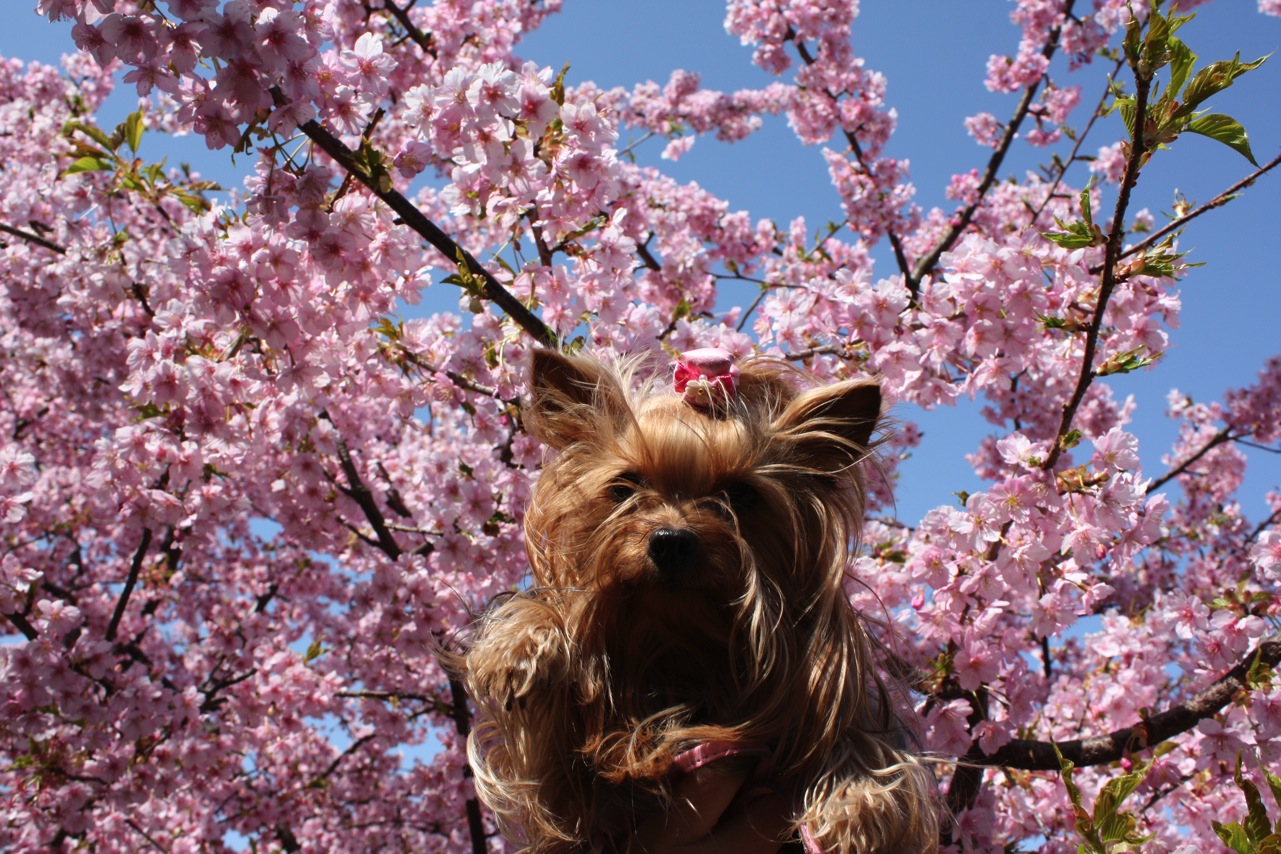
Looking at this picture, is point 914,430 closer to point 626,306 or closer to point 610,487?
point 626,306

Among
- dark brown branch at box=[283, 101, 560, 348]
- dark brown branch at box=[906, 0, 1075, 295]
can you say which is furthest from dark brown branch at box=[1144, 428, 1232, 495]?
dark brown branch at box=[283, 101, 560, 348]

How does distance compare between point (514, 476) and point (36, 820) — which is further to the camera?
Answer: point (36, 820)

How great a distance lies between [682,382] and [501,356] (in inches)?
67.4

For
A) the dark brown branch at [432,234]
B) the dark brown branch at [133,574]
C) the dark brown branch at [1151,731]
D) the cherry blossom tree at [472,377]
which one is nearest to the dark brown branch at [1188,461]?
the cherry blossom tree at [472,377]

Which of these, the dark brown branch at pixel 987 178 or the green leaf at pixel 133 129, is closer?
the green leaf at pixel 133 129

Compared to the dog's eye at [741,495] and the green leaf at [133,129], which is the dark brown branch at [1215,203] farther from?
the green leaf at [133,129]

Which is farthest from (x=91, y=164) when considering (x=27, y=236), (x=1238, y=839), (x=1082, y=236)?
(x=1238, y=839)

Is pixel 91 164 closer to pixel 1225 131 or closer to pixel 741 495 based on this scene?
pixel 741 495

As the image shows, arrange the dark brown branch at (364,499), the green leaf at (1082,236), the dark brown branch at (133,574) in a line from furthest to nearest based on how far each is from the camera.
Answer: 1. the dark brown branch at (364,499)
2. the dark brown branch at (133,574)
3. the green leaf at (1082,236)

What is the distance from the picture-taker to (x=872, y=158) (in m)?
7.99

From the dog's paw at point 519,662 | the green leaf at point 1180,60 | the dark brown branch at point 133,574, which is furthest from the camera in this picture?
the dark brown branch at point 133,574

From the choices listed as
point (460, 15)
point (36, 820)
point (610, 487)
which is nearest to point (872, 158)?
point (460, 15)

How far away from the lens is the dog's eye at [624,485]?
200cm

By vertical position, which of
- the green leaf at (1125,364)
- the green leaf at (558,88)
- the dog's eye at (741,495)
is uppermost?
the green leaf at (558,88)
